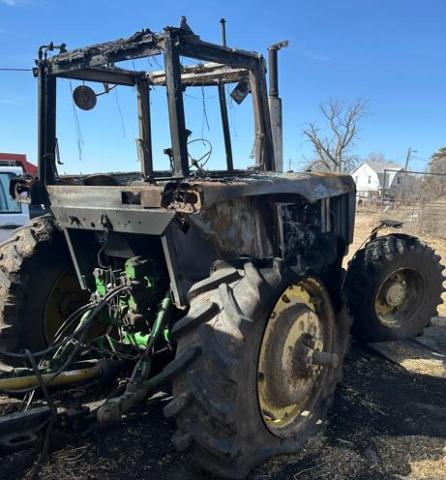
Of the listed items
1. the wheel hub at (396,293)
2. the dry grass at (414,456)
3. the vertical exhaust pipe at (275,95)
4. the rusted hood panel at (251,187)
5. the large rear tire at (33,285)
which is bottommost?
the dry grass at (414,456)

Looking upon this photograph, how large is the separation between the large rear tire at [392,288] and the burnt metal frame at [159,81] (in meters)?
1.40

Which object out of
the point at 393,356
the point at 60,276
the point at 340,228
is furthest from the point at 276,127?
the point at 60,276

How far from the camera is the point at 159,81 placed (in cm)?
414

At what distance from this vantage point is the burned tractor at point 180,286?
2.64 meters

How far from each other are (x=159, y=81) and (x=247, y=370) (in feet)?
8.14

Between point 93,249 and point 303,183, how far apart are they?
159 cm

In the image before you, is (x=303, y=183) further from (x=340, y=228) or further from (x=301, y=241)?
(x=340, y=228)

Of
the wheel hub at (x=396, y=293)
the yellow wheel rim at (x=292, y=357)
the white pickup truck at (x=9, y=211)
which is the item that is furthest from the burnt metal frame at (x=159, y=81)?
the white pickup truck at (x=9, y=211)

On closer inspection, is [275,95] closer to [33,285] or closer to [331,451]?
[33,285]

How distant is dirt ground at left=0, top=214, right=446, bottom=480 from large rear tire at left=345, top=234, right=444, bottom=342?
97 centimetres

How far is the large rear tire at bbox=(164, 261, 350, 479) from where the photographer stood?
8.47 ft

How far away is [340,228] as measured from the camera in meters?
5.04

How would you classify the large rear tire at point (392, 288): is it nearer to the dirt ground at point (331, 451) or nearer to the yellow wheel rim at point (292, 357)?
the dirt ground at point (331, 451)

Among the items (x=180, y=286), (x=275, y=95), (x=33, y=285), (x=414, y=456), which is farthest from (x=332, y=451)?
(x=275, y=95)
